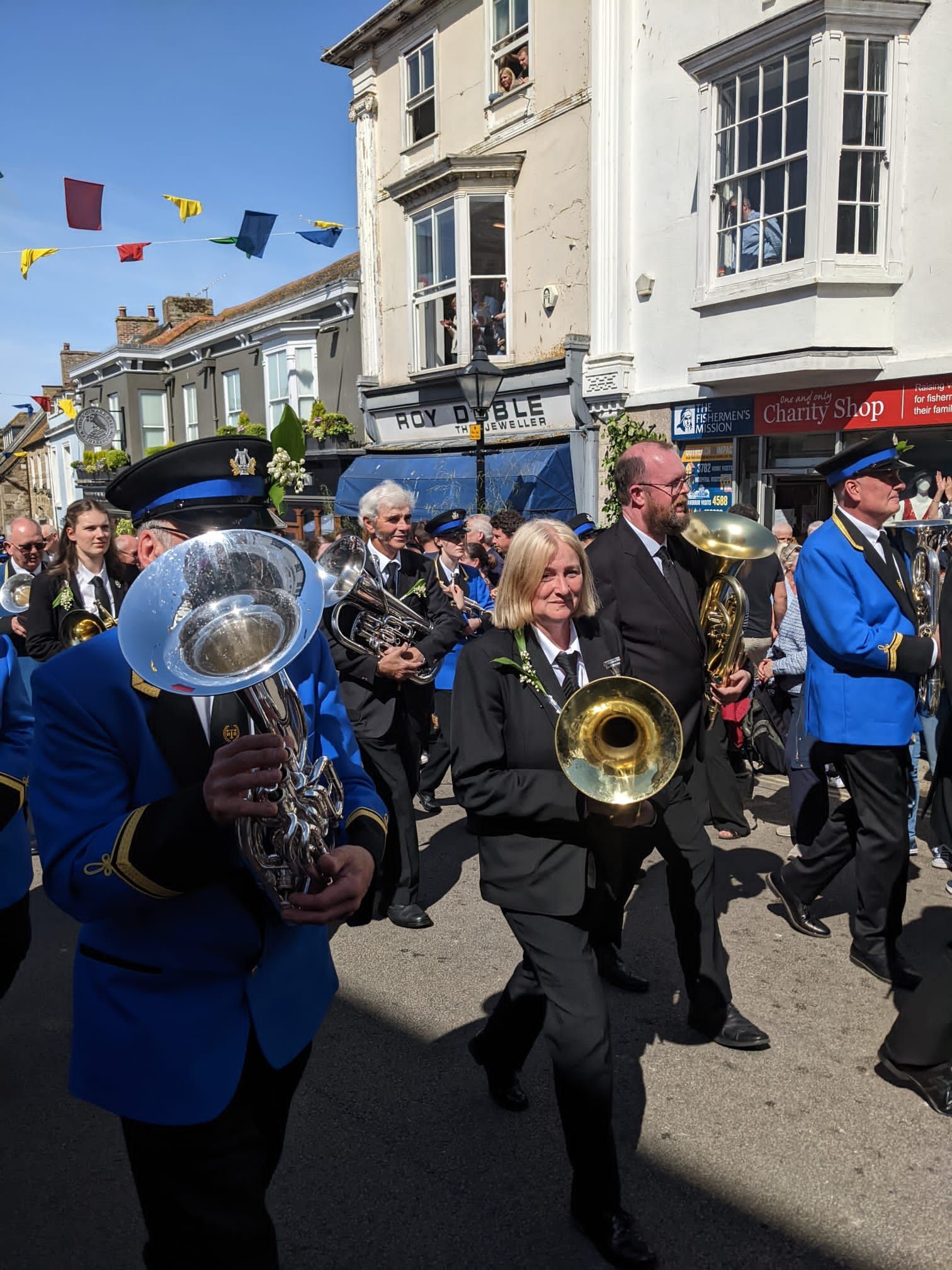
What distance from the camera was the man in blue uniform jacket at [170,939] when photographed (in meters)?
1.75

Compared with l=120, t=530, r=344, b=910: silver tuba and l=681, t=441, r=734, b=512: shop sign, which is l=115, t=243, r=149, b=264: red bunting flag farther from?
l=120, t=530, r=344, b=910: silver tuba

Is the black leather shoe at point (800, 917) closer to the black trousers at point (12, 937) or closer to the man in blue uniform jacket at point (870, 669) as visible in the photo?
the man in blue uniform jacket at point (870, 669)

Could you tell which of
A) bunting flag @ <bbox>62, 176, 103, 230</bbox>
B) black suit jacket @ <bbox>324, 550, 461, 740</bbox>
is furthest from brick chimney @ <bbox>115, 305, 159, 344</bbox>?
black suit jacket @ <bbox>324, 550, 461, 740</bbox>

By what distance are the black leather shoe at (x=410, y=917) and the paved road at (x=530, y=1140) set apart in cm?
34

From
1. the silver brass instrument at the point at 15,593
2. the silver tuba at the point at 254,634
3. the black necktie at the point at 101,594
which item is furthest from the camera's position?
the silver brass instrument at the point at 15,593

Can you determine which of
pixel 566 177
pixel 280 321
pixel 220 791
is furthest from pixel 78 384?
→ pixel 220 791

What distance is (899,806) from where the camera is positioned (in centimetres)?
407

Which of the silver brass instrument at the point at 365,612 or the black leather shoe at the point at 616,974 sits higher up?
the silver brass instrument at the point at 365,612

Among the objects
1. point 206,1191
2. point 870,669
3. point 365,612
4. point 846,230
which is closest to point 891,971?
point 870,669

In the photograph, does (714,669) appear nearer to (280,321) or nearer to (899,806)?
(899,806)

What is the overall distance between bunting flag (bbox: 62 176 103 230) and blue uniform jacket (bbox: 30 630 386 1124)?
41.0 feet

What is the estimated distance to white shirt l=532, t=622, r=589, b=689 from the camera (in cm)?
310

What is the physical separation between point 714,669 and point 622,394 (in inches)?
406

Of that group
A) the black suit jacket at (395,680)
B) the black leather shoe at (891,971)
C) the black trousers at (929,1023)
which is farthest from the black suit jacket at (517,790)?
the black leather shoe at (891,971)
